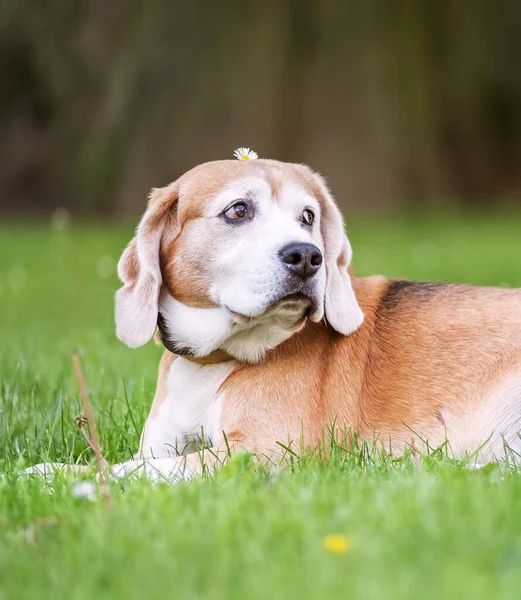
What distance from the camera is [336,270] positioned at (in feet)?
12.6

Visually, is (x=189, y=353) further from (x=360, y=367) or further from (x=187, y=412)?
(x=360, y=367)

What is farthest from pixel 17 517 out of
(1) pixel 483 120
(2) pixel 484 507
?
(1) pixel 483 120

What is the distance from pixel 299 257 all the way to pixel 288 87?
14220 mm

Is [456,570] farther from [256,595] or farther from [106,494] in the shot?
[106,494]

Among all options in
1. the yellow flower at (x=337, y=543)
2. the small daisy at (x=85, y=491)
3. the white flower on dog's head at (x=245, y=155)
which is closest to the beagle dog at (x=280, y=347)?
the white flower on dog's head at (x=245, y=155)

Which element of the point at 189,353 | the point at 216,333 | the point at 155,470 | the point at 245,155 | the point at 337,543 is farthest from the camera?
the point at 245,155

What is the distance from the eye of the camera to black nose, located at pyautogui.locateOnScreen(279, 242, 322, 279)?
3393 mm

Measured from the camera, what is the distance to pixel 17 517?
2.79 meters

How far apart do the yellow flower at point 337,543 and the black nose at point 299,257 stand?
123 centimetres

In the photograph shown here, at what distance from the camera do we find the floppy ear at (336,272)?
3.72 m

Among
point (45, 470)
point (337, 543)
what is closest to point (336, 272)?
point (45, 470)

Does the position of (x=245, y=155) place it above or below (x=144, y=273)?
above

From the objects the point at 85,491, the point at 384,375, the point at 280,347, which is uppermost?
the point at 280,347

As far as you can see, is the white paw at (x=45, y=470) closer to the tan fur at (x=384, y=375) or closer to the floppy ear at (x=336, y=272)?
the tan fur at (x=384, y=375)
